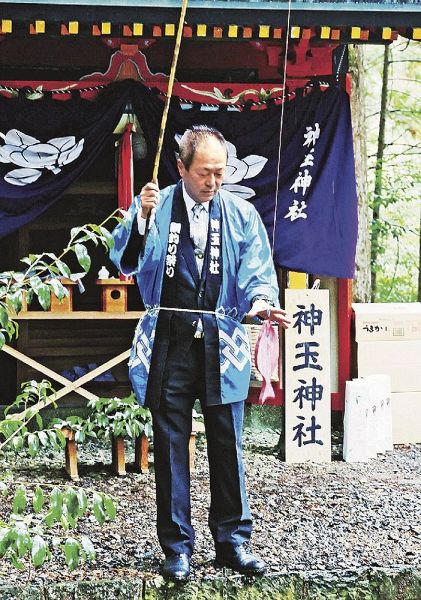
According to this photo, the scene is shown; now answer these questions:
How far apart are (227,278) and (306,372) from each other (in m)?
3.17

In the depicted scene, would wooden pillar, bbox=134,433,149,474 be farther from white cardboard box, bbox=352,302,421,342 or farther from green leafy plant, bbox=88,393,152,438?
white cardboard box, bbox=352,302,421,342

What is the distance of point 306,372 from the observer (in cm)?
767

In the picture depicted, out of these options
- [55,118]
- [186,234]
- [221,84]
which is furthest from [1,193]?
[186,234]

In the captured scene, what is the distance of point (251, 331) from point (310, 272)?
2.39 feet

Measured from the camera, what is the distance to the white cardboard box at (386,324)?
8.20m

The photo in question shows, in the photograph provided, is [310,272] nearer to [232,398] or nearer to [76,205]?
[76,205]

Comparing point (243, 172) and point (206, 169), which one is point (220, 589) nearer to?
point (206, 169)

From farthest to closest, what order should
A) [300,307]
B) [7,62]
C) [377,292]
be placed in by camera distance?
[377,292], [7,62], [300,307]

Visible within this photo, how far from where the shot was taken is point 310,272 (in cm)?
785

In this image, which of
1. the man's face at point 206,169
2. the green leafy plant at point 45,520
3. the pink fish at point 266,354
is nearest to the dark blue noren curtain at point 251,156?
the pink fish at point 266,354

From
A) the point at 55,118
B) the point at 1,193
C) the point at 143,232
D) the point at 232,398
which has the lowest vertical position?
the point at 232,398

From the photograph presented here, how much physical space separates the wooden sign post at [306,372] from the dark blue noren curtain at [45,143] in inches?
78.2

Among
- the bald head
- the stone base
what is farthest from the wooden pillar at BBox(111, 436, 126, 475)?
the bald head

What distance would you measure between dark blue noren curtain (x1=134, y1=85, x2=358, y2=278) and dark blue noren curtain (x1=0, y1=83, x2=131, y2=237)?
375 millimetres
